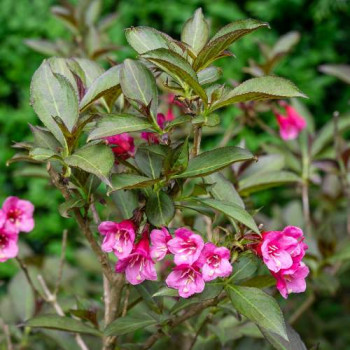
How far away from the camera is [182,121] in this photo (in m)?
1.02

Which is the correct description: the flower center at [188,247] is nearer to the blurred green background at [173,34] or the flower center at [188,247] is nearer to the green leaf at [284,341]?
the green leaf at [284,341]

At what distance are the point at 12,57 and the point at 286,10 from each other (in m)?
1.31

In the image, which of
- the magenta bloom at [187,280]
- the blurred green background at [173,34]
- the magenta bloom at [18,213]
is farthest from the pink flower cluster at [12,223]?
A: the blurred green background at [173,34]

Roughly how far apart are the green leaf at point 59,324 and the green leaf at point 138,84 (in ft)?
1.40

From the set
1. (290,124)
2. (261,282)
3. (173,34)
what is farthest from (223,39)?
(173,34)

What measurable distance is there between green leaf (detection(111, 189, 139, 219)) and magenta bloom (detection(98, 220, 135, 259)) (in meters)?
0.12

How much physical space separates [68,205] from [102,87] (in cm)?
20

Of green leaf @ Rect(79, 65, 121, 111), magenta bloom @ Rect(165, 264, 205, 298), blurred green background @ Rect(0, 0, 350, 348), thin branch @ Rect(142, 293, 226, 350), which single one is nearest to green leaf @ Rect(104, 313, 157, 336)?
thin branch @ Rect(142, 293, 226, 350)

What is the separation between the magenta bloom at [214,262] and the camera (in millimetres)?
978

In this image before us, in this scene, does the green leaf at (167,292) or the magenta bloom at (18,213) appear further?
the magenta bloom at (18,213)

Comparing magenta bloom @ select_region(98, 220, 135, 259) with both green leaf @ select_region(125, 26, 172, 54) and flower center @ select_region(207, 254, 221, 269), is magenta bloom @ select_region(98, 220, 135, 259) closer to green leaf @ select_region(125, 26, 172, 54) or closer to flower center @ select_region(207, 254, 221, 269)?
flower center @ select_region(207, 254, 221, 269)

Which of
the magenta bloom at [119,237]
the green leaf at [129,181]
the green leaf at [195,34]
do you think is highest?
the green leaf at [195,34]

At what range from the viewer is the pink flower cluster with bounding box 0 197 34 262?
1.19 meters

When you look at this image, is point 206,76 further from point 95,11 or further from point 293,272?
point 95,11
